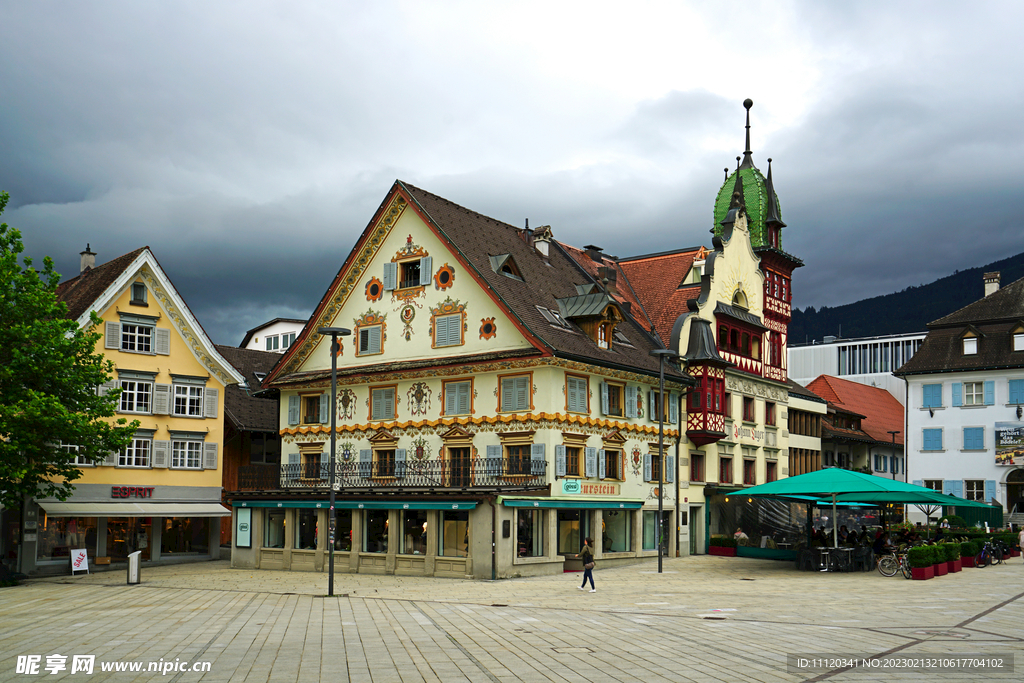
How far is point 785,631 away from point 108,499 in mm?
34105

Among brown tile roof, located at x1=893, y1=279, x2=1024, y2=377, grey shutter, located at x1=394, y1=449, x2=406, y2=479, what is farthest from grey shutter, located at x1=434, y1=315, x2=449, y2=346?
brown tile roof, located at x1=893, y1=279, x2=1024, y2=377

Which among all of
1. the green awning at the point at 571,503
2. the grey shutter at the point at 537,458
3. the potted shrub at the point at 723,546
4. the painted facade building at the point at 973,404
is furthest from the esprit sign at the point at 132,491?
the painted facade building at the point at 973,404

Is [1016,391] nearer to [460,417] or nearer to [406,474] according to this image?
[460,417]

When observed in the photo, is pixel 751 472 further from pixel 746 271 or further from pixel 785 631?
pixel 785 631

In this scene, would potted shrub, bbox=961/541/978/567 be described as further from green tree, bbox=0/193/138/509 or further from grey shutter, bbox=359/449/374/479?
green tree, bbox=0/193/138/509

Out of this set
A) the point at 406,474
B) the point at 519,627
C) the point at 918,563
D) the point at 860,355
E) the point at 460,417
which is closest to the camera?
the point at 519,627

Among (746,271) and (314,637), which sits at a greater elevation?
(746,271)

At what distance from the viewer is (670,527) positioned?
4753cm

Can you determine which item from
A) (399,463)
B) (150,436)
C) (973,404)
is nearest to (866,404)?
(973,404)

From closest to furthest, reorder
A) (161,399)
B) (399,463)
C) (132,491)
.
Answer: (399,463)
(132,491)
(161,399)

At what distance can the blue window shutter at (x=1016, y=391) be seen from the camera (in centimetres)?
6106

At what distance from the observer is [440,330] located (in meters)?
43.7

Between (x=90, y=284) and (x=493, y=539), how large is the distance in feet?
82.8

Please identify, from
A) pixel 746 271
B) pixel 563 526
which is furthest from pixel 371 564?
pixel 746 271
